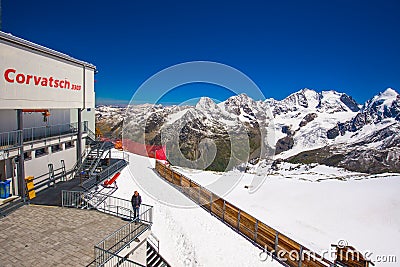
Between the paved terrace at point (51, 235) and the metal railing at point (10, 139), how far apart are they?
10.2 feet

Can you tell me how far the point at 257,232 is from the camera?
14.0 metres

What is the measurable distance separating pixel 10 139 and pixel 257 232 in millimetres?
13430

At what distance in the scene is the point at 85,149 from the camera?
21172 mm

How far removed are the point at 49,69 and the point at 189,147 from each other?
64.6 meters

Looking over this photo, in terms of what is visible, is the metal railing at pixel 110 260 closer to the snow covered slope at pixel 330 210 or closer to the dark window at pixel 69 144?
the snow covered slope at pixel 330 210

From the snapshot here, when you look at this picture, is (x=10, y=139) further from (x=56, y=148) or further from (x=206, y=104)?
(x=206, y=104)

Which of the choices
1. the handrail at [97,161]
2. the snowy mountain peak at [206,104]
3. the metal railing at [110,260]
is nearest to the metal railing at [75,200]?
the handrail at [97,161]

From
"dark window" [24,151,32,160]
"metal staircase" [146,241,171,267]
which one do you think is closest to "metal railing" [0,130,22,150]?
"dark window" [24,151,32,160]

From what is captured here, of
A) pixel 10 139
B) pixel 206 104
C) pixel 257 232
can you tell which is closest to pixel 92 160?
pixel 10 139

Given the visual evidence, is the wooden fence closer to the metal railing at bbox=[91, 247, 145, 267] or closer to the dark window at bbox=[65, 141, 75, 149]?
the metal railing at bbox=[91, 247, 145, 267]

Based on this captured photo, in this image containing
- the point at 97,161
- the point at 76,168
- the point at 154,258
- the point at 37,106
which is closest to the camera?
the point at 154,258

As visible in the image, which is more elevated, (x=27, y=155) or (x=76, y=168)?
(x=27, y=155)

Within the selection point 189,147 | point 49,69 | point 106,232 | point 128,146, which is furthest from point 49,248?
point 189,147

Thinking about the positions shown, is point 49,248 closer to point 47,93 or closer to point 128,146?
point 47,93
